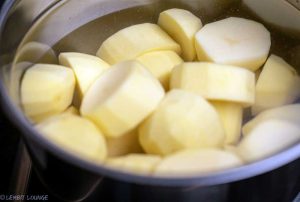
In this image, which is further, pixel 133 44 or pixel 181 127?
pixel 133 44

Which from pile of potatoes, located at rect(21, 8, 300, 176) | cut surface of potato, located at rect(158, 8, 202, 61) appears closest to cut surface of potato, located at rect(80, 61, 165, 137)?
pile of potatoes, located at rect(21, 8, 300, 176)

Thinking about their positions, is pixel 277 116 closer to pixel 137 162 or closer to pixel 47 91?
pixel 137 162

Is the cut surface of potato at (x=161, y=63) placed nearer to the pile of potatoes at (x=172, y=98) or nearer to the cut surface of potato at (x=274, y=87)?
the pile of potatoes at (x=172, y=98)

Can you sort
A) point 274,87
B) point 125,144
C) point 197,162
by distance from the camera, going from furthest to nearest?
point 274,87, point 125,144, point 197,162

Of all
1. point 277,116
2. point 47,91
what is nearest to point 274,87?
point 277,116

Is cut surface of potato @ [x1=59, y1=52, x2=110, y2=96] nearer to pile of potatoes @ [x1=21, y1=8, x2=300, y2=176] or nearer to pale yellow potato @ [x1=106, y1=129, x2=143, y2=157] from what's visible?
pile of potatoes @ [x1=21, y1=8, x2=300, y2=176]

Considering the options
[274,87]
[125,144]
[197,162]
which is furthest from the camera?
[274,87]

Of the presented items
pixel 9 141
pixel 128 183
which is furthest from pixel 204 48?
pixel 9 141
